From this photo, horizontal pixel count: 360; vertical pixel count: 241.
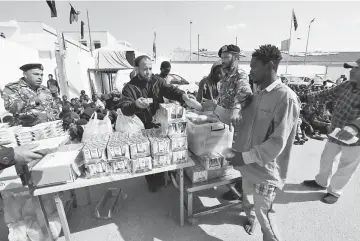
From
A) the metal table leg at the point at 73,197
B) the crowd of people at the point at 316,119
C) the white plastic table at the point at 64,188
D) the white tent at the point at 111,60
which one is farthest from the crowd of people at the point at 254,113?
the white tent at the point at 111,60

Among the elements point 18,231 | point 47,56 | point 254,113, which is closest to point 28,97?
point 18,231

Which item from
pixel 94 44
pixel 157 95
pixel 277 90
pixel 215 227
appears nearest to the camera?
pixel 277 90

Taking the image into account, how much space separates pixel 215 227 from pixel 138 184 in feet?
5.06

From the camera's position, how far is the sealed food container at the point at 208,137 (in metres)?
2.01

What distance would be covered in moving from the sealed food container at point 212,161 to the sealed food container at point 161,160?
429 millimetres

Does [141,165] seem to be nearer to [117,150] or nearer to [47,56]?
[117,150]

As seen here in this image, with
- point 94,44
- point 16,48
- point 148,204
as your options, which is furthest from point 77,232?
point 94,44

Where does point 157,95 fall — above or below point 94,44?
below

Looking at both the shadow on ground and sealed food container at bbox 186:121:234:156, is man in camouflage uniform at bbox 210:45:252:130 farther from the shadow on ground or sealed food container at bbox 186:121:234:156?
the shadow on ground

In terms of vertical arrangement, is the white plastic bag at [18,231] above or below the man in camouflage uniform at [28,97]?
below

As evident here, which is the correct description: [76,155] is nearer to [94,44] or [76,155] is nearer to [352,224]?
[352,224]

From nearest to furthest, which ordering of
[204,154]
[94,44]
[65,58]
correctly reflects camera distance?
[204,154] < [65,58] < [94,44]

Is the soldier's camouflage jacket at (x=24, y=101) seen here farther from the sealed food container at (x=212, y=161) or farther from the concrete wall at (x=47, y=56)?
the concrete wall at (x=47, y=56)

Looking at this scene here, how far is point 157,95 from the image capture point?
2.61 meters
